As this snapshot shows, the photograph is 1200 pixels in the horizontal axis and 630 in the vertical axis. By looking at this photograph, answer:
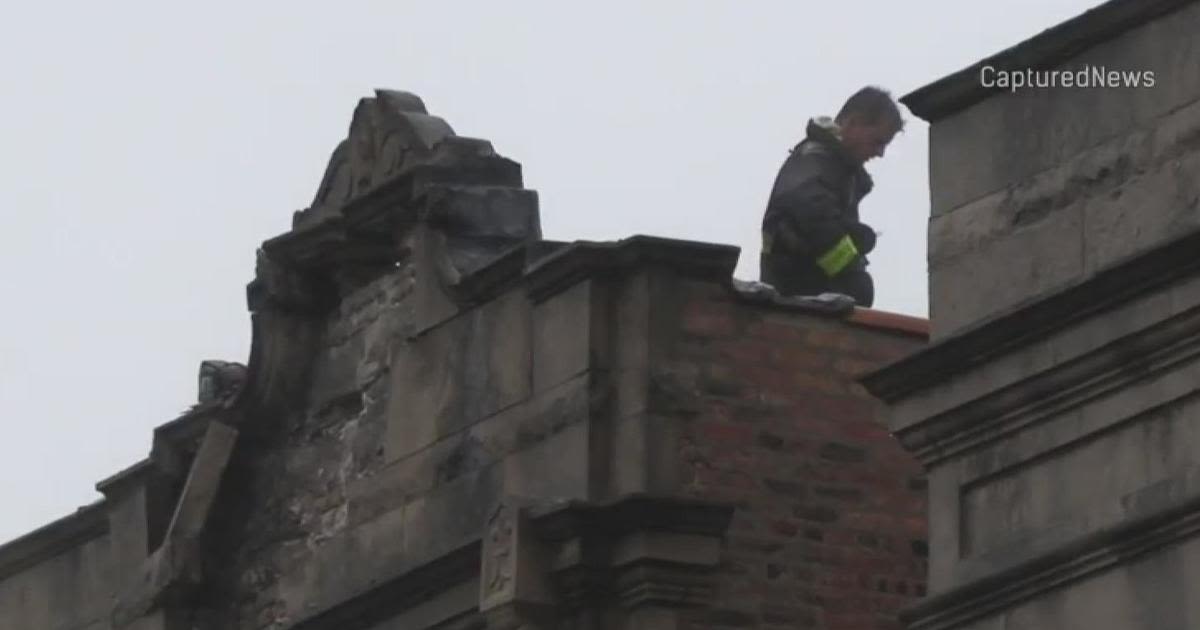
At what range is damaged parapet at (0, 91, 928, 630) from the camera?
1870cm

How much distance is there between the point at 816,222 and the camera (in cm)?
1973

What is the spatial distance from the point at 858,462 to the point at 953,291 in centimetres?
301

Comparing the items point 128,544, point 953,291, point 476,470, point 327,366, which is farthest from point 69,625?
point 953,291

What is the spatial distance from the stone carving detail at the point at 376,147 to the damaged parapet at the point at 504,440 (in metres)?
0.02

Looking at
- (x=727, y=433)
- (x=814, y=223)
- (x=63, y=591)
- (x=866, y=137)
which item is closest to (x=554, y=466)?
(x=727, y=433)

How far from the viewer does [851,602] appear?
19.0 metres

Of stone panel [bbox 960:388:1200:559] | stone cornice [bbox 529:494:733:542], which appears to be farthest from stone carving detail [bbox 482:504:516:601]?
stone panel [bbox 960:388:1200:559]

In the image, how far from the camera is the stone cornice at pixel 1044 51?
52.2 ft

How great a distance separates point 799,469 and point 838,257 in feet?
3.92

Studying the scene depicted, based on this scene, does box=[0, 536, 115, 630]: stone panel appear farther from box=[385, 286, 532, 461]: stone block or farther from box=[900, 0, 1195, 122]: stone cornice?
box=[900, 0, 1195, 122]: stone cornice

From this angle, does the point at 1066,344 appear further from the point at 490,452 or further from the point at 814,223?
the point at 490,452

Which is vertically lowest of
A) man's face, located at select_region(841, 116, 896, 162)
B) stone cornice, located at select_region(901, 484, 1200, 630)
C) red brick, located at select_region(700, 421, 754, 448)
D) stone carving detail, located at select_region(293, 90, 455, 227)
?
stone cornice, located at select_region(901, 484, 1200, 630)

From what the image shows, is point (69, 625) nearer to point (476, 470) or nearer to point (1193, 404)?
point (476, 470)

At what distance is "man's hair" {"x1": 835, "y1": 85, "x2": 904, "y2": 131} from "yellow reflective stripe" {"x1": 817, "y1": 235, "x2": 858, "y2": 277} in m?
0.53
